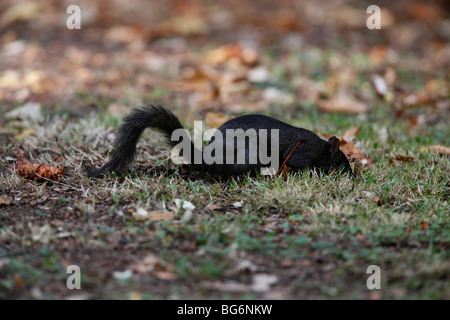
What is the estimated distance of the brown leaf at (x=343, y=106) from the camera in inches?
245

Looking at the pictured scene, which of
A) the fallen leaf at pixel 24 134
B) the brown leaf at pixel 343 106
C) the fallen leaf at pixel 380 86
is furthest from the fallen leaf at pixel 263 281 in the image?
the fallen leaf at pixel 380 86

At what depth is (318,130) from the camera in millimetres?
5062

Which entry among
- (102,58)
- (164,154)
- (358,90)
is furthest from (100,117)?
(358,90)

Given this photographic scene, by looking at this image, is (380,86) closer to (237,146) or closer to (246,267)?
(237,146)

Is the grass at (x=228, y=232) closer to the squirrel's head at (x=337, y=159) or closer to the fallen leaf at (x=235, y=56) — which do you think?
the squirrel's head at (x=337, y=159)

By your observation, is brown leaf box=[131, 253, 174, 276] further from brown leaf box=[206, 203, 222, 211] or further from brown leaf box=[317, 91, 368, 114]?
brown leaf box=[317, 91, 368, 114]

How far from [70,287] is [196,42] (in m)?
6.73

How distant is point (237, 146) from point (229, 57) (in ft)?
12.9

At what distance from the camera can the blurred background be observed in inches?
253

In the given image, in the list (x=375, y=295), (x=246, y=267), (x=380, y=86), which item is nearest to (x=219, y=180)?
(x=246, y=267)

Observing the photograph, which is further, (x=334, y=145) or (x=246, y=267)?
(x=334, y=145)

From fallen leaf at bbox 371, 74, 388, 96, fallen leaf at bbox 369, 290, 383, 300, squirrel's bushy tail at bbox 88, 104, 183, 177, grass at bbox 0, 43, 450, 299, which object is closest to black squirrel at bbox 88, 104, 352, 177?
squirrel's bushy tail at bbox 88, 104, 183, 177

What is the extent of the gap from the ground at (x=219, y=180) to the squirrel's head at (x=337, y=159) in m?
0.12

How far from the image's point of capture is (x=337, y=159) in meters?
4.11
